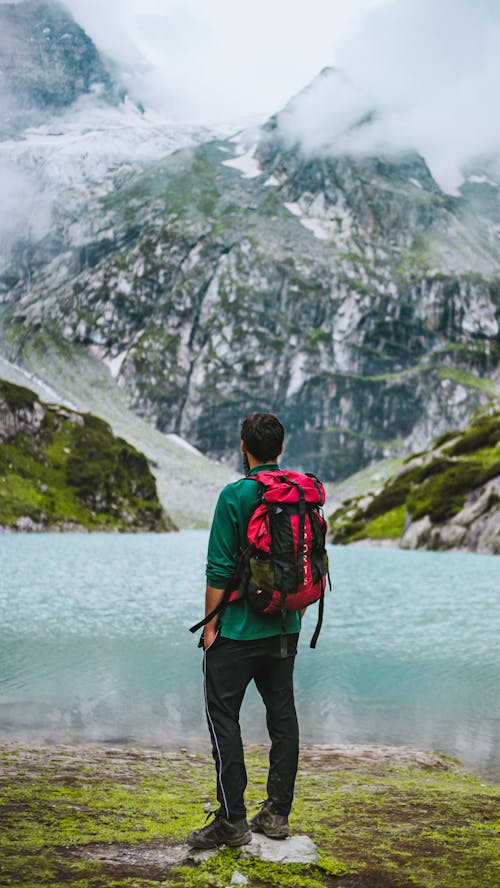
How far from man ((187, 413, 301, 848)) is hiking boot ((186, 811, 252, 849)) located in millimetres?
69

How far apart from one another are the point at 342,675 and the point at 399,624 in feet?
39.0

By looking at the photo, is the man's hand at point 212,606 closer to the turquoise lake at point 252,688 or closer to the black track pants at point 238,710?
the black track pants at point 238,710

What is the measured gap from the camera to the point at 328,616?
3409cm

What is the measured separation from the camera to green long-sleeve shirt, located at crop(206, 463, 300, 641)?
675 centimetres

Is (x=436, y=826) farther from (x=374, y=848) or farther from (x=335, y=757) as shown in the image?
(x=335, y=757)

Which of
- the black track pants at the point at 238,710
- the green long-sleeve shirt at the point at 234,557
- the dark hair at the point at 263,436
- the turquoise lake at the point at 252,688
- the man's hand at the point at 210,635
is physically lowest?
the turquoise lake at the point at 252,688

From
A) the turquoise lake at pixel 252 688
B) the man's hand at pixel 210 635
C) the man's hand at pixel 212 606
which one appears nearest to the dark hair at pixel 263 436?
the man's hand at pixel 212 606

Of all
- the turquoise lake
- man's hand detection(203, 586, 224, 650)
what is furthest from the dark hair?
the turquoise lake

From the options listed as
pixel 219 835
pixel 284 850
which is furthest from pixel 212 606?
pixel 284 850

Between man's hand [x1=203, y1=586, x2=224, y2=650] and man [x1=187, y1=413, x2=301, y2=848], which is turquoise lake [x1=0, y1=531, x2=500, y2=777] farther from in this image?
man's hand [x1=203, y1=586, x2=224, y2=650]

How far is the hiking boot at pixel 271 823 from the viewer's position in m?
6.66

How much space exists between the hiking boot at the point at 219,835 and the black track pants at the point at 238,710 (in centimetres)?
10

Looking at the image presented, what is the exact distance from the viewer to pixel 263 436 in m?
7.44

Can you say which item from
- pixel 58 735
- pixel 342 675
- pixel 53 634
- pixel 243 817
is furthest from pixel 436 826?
pixel 53 634
